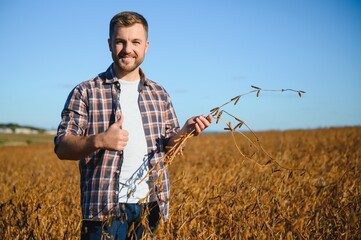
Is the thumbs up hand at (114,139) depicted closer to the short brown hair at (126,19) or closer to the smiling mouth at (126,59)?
the smiling mouth at (126,59)

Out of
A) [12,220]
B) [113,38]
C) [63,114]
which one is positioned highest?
[113,38]

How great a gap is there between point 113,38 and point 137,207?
1.01m

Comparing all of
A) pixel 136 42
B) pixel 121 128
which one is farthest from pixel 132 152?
pixel 136 42

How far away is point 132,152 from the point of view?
2.14m

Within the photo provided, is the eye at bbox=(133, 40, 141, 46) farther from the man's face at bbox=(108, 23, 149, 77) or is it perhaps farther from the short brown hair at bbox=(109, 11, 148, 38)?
the short brown hair at bbox=(109, 11, 148, 38)

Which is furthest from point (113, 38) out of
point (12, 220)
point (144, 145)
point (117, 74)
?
point (12, 220)

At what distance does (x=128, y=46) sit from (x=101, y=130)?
0.52 m

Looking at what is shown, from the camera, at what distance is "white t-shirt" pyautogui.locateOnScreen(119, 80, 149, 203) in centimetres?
210

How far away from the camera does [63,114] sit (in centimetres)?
210

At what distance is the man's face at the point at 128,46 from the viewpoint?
6.98 ft

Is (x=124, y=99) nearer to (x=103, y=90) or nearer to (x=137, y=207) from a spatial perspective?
(x=103, y=90)

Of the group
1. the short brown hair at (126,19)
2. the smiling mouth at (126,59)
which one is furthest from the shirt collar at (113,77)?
the short brown hair at (126,19)

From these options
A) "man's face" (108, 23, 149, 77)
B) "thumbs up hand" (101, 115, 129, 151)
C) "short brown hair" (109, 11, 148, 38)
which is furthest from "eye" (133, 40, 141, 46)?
"thumbs up hand" (101, 115, 129, 151)

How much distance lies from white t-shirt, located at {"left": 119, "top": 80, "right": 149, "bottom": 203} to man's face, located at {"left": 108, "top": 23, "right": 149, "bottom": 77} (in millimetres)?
140
